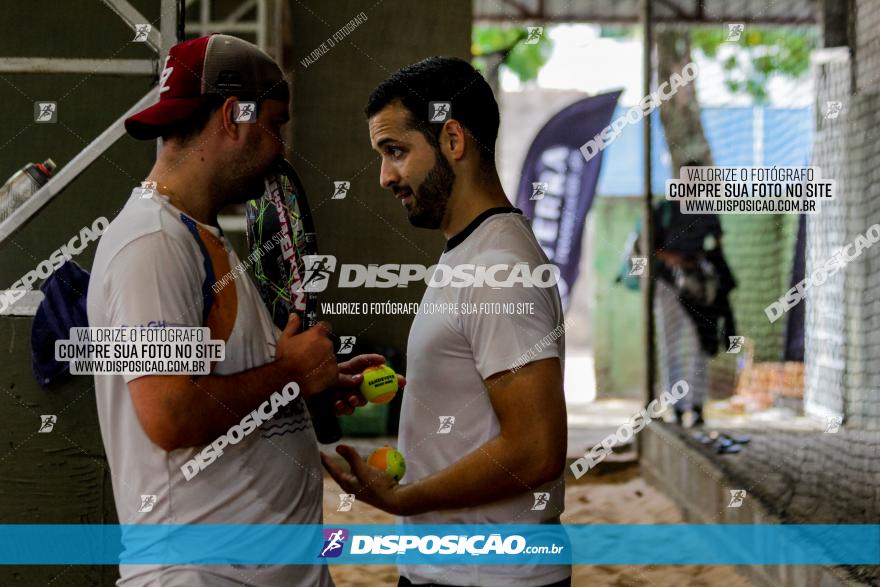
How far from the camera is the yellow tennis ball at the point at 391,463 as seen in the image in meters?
1.84

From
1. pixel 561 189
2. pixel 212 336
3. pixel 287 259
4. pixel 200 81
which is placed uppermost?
→ pixel 561 189

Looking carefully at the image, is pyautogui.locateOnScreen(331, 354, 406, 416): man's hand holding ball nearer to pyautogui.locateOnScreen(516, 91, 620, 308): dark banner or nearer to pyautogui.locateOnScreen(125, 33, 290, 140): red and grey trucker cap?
pyautogui.locateOnScreen(125, 33, 290, 140): red and grey trucker cap

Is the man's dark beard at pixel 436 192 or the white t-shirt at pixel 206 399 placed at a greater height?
the man's dark beard at pixel 436 192

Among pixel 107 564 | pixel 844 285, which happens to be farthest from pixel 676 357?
pixel 107 564

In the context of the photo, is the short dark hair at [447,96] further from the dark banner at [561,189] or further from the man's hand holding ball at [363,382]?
the dark banner at [561,189]

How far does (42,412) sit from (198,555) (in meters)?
1.06

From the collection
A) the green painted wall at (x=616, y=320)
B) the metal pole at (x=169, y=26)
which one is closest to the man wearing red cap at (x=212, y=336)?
the metal pole at (x=169, y=26)

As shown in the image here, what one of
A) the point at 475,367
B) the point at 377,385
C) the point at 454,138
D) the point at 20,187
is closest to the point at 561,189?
the point at 20,187

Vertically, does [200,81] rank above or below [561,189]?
below

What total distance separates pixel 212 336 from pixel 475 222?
509 millimetres

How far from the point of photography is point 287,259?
2.23m

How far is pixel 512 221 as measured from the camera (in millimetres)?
1708

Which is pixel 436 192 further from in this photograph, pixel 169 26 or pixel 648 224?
pixel 648 224

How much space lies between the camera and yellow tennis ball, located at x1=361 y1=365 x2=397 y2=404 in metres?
1.99
